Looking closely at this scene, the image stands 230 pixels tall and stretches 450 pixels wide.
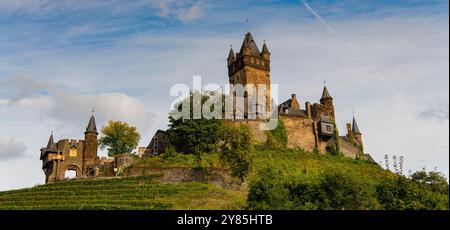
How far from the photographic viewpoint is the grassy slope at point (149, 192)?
1496 inches

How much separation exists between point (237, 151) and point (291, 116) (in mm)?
16784

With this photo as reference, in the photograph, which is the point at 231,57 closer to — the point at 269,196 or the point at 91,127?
the point at 91,127

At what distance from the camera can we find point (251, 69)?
67812mm

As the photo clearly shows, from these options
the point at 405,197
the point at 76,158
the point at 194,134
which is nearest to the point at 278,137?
the point at 194,134

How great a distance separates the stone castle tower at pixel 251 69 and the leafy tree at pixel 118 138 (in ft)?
47.1

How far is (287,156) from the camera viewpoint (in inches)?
2195

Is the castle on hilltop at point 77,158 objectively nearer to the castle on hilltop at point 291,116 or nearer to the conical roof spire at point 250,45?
the castle on hilltop at point 291,116
